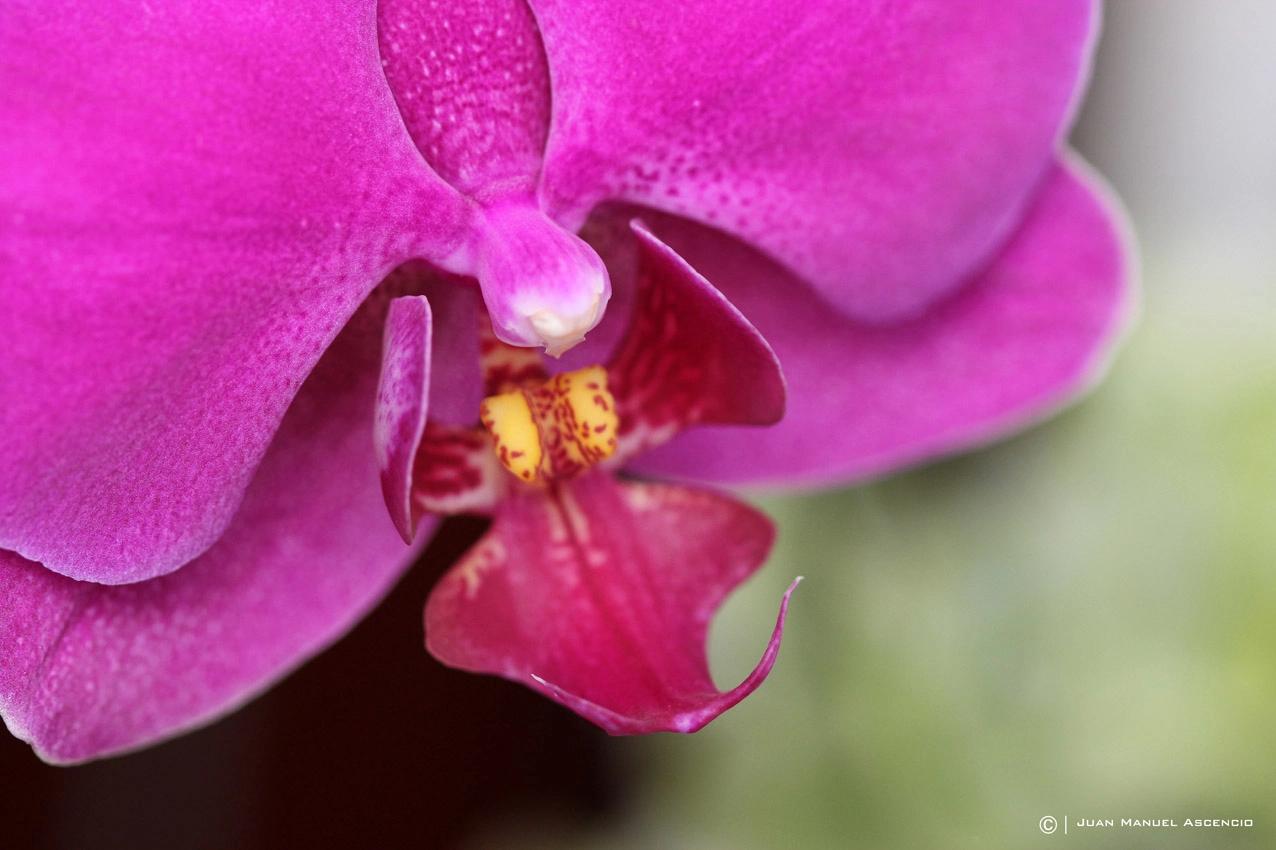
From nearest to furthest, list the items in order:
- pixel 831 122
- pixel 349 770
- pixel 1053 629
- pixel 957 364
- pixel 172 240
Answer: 1. pixel 172 240
2. pixel 831 122
3. pixel 957 364
4. pixel 1053 629
5. pixel 349 770

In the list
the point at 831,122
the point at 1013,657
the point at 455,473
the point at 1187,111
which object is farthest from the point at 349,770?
the point at 1187,111

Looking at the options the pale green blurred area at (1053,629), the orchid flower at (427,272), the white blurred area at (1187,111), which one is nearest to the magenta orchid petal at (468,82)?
the orchid flower at (427,272)

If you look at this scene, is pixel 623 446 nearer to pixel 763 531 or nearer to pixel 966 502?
pixel 763 531

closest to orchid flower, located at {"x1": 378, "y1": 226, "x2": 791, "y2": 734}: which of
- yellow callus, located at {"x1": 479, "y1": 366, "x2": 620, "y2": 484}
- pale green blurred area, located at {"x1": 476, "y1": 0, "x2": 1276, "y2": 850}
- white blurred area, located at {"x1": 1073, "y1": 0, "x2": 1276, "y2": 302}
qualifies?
yellow callus, located at {"x1": 479, "y1": 366, "x2": 620, "y2": 484}

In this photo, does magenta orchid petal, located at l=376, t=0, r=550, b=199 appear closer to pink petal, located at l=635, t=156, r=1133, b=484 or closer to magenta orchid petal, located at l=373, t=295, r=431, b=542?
magenta orchid petal, located at l=373, t=295, r=431, b=542

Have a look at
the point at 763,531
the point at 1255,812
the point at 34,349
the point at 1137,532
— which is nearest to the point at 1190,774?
the point at 1255,812

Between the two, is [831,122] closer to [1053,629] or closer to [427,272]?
[427,272]
